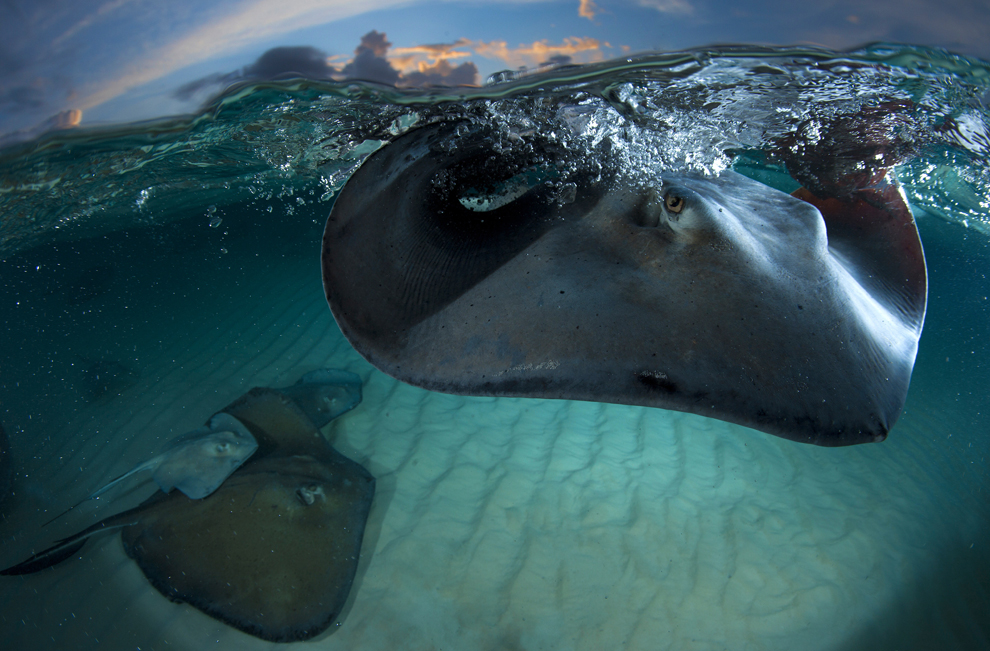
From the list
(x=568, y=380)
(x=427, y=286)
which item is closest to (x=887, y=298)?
(x=568, y=380)

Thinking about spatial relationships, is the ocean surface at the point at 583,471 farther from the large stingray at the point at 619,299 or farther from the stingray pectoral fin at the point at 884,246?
the large stingray at the point at 619,299

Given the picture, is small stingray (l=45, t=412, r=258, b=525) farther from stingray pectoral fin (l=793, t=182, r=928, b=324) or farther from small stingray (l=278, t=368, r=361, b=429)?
stingray pectoral fin (l=793, t=182, r=928, b=324)

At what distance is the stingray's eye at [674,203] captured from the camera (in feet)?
6.26

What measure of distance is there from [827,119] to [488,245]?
221 inches

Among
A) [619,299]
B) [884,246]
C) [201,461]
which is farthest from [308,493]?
[884,246]

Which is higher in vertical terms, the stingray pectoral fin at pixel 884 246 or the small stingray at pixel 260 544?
the stingray pectoral fin at pixel 884 246

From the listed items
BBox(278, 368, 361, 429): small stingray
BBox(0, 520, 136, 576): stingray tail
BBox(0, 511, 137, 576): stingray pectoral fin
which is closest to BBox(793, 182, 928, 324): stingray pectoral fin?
BBox(278, 368, 361, 429): small stingray

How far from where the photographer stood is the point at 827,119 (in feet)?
16.3

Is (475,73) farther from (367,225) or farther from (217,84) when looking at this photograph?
(217,84)

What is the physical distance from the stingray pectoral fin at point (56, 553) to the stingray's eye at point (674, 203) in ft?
20.4

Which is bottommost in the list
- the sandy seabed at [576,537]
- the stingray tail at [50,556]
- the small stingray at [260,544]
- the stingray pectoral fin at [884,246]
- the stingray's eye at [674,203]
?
the sandy seabed at [576,537]

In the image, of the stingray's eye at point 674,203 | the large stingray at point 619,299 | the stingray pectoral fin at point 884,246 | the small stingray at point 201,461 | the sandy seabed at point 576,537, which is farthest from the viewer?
the small stingray at point 201,461

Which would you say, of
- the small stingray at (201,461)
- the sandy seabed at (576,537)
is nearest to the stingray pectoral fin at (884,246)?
the sandy seabed at (576,537)

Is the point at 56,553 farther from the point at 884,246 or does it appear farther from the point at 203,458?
the point at 884,246
